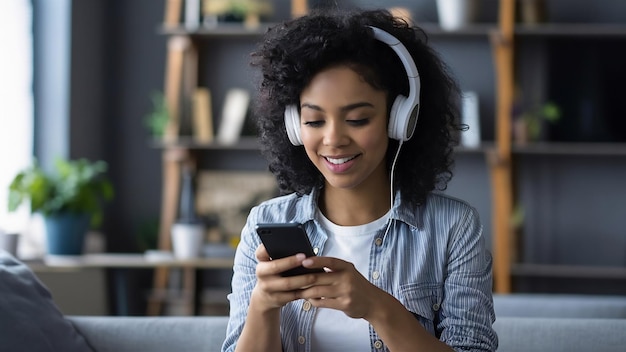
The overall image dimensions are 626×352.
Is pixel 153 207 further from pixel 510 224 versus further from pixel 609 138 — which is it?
pixel 609 138

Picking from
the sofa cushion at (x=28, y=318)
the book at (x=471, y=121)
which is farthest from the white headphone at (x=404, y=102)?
the book at (x=471, y=121)

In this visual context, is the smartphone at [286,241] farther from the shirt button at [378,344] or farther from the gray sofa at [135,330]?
the gray sofa at [135,330]

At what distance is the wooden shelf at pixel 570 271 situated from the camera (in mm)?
4707

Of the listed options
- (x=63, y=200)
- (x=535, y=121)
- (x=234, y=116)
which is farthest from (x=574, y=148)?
(x=63, y=200)

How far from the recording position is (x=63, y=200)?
13.3 ft

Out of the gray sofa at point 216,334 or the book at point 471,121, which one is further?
the book at point 471,121

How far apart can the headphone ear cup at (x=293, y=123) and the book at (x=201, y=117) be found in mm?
3273

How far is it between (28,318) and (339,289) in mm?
785

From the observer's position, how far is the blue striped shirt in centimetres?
166

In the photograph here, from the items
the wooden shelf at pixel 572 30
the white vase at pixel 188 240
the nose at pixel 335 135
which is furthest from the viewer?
the wooden shelf at pixel 572 30

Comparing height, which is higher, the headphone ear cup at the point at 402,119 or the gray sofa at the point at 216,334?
the headphone ear cup at the point at 402,119

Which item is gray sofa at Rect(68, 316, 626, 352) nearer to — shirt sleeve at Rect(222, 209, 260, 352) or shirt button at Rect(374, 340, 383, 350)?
shirt sleeve at Rect(222, 209, 260, 352)

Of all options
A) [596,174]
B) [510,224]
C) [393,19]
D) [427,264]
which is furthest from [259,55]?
[596,174]

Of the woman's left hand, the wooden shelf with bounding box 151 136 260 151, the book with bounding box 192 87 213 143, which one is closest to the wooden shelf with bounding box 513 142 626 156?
the wooden shelf with bounding box 151 136 260 151
